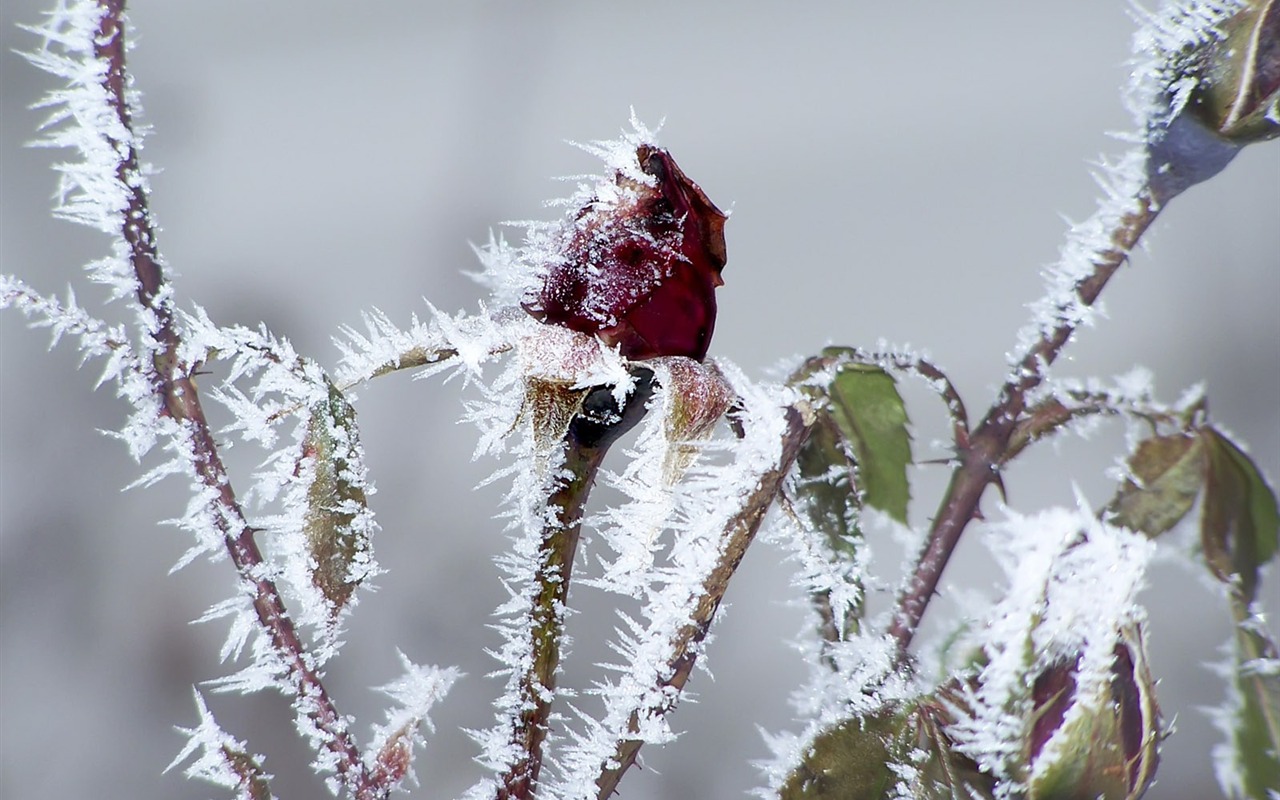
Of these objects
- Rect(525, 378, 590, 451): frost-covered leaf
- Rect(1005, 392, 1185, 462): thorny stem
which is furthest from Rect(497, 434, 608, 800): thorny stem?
Rect(1005, 392, 1185, 462): thorny stem

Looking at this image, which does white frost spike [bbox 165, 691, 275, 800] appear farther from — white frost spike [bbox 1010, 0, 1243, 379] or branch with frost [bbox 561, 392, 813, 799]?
white frost spike [bbox 1010, 0, 1243, 379]

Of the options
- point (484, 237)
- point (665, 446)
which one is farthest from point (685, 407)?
point (484, 237)

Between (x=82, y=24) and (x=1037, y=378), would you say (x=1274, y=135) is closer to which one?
(x=1037, y=378)

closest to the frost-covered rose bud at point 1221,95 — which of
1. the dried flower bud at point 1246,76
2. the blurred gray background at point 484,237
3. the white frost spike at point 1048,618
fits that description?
Answer: the dried flower bud at point 1246,76

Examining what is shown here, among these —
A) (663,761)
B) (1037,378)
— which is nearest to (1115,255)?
(1037,378)

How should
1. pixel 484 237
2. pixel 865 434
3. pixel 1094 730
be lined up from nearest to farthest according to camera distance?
pixel 1094 730, pixel 865 434, pixel 484 237

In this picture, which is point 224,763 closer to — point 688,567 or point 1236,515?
point 688,567
